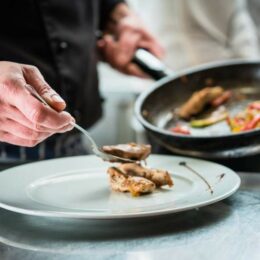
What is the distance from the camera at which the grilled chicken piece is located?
0.90m

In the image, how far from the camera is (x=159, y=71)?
1408mm

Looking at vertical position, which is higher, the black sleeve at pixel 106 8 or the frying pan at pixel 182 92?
the black sleeve at pixel 106 8

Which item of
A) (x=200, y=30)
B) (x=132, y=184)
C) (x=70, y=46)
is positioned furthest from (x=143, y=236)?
(x=200, y=30)

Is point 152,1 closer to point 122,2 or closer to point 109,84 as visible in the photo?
point 109,84

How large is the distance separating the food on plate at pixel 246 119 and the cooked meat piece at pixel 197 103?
6 cm

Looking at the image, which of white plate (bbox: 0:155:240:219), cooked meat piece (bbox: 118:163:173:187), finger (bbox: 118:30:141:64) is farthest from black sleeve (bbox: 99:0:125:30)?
cooked meat piece (bbox: 118:163:173:187)

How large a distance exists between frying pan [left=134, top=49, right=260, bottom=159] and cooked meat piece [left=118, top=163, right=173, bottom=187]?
14cm

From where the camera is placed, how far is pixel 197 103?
1321 mm

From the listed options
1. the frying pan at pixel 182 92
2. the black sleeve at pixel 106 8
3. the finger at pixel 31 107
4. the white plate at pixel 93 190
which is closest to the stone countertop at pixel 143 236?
the white plate at pixel 93 190

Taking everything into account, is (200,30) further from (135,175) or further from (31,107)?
(31,107)

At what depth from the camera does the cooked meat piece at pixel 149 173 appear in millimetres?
940

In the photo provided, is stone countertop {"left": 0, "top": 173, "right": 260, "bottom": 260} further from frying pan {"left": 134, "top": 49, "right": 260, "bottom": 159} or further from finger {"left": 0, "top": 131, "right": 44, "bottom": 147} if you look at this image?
frying pan {"left": 134, "top": 49, "right": 260, "bottom": 159}

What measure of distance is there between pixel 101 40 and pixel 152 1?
0.67m

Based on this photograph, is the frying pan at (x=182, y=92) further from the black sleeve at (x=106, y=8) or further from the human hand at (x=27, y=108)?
the human hand at (x=27, y=108)
